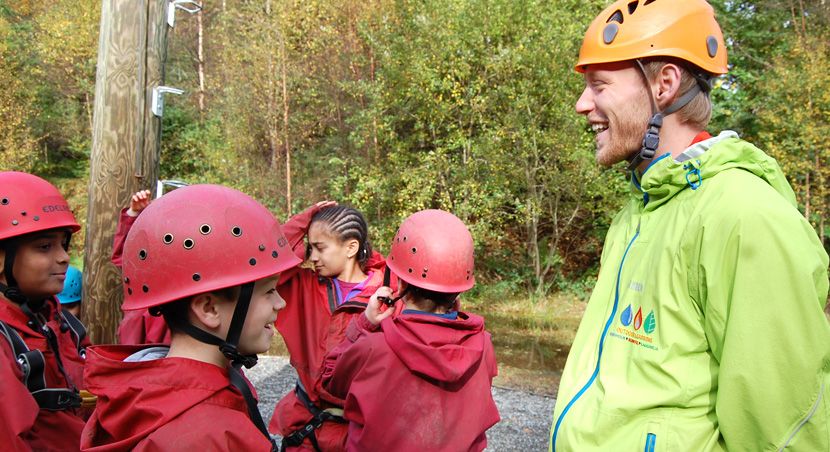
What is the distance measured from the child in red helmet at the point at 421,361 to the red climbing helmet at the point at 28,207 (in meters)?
1.64

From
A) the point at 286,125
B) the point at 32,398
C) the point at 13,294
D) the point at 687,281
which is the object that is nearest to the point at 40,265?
the point at 13,294

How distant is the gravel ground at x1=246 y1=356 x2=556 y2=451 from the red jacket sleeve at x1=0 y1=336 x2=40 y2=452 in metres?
4.98

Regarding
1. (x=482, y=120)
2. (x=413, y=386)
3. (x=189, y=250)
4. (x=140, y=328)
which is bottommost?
(x=140, y=328)

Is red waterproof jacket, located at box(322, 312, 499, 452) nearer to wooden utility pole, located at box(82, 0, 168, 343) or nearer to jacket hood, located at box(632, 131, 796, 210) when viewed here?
jacket hood, located at box(632, 131, 796, 210)

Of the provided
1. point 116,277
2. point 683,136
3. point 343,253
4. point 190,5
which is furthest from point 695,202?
point 190,5

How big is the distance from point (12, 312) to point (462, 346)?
218 centimetres

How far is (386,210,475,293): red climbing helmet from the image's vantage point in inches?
115

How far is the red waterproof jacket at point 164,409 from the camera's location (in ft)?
5.58

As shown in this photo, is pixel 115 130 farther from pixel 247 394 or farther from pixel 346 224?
pixel 247 394

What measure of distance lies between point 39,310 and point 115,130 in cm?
137

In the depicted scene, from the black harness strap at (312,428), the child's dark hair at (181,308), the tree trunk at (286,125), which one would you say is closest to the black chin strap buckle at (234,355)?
the child's dark hair at (181,308)

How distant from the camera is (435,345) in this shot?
2770mm

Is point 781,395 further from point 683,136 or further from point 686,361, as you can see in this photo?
point 683,136

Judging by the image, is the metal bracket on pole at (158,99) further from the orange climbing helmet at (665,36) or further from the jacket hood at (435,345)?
the orange climbing helmet at (665,36)
